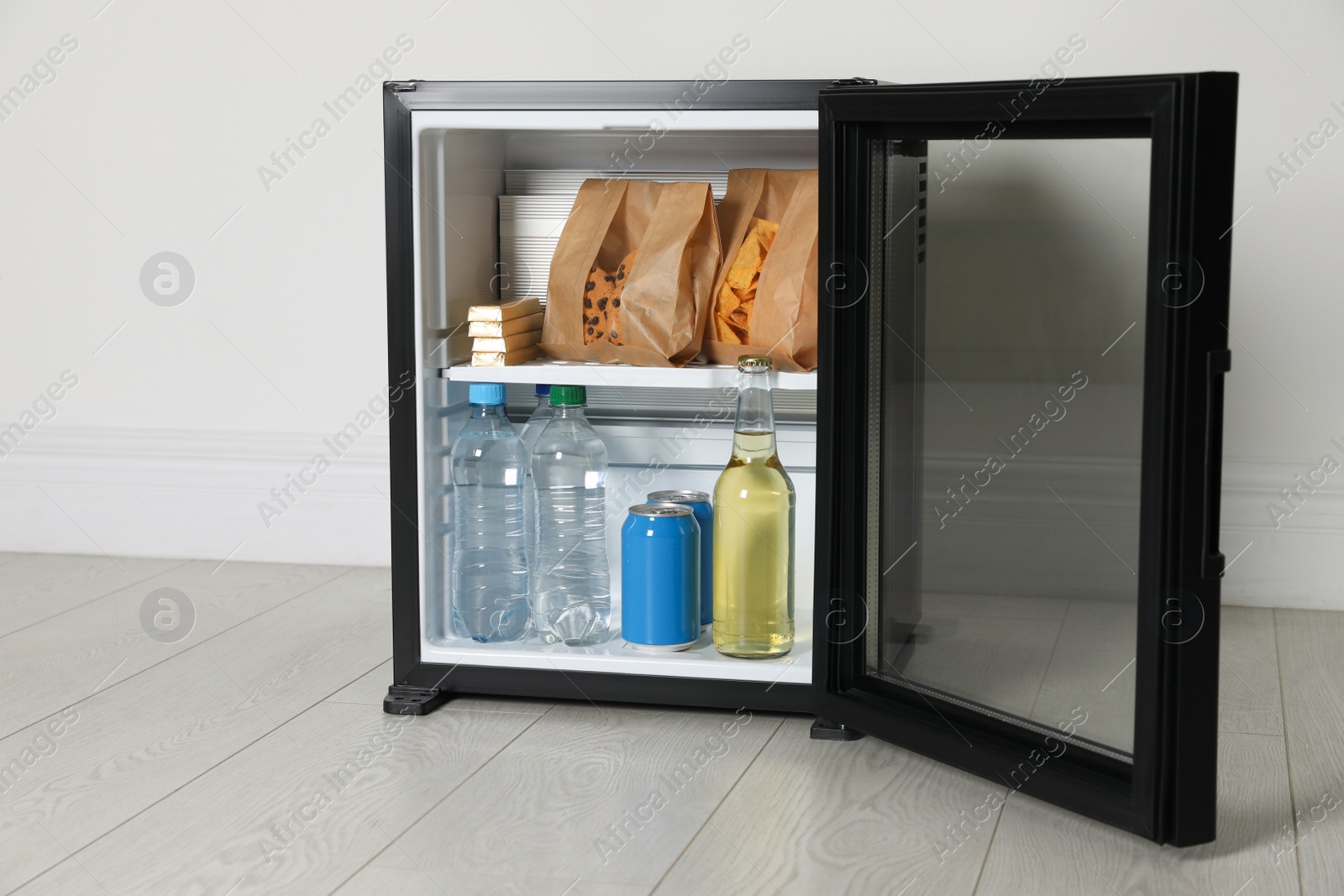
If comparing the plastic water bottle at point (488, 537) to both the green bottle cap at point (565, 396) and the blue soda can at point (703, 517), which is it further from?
the blue soda can at point (703, 517)

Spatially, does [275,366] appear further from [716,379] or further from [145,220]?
[716,379]

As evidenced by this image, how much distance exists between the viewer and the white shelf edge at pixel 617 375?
1.33 m

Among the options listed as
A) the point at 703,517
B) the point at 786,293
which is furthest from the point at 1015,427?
the point at 703,517

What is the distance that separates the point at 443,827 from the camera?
1.11 m

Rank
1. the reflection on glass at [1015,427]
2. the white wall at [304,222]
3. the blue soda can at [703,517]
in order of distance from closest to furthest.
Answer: the reflection on glass at [1015,427] < the blue soda can at [703,517] < the white wall at [304,222]

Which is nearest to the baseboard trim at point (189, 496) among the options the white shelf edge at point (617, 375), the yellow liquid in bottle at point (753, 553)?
the white shelf edge at point (617, 375)

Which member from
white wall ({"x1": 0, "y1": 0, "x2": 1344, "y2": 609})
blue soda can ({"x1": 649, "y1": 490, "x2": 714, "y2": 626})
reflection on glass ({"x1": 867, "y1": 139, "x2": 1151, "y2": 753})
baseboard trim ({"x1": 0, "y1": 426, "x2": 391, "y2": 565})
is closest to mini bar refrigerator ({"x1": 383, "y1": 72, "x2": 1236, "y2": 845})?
reflection on glass ({"x1": 867, "y1": 139, "x2": 1151, "y2": 753})

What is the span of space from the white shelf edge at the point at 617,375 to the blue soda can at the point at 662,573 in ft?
0.50

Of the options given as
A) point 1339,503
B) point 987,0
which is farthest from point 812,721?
point 987,0

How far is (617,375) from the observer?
1.38 metres

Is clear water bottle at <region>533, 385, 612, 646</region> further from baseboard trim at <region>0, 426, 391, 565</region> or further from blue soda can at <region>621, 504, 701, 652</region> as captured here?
baseboard trim at <region>0, 426, 391, 565</region>

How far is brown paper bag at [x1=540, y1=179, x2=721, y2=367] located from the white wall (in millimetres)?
527

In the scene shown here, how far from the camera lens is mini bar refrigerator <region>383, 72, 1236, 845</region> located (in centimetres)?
100

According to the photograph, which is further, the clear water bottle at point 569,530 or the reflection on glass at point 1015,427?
the clear water bottle at point 569,530
